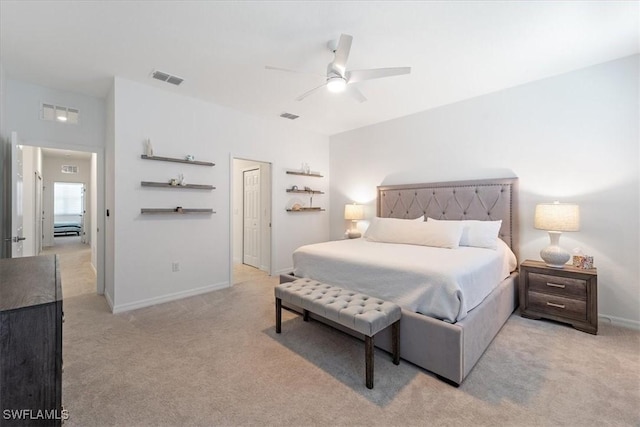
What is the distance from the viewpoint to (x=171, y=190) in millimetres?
3734

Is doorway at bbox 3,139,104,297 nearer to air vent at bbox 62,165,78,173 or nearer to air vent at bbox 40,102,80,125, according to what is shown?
air vent at bbox 62,165,78,173

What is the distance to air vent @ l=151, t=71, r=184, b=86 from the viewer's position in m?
3.20

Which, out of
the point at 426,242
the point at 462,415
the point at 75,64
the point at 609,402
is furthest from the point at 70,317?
the point at 609,402

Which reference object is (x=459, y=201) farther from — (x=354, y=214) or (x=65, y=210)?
(x=65, y=210)

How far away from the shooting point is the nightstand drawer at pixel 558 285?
276 cm

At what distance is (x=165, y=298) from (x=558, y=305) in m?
4.59

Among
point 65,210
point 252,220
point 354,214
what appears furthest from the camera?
point 65,210

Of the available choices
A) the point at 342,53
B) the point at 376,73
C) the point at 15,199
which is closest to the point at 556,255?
the point at 376,73

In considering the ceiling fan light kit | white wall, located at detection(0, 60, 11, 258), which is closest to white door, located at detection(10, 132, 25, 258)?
white wall, located at detection(0, 60, 11, 258)

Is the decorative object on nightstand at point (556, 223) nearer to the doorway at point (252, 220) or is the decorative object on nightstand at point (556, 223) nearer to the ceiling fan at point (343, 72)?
the ceiling fan at point (343, 72)

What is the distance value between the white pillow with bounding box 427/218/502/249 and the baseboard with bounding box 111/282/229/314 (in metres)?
3.47

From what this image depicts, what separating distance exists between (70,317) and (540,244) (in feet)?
18.3

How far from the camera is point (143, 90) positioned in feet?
11.4

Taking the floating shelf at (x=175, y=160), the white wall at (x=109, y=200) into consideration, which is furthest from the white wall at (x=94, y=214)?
the floating shelf at (x=175, y=160)
